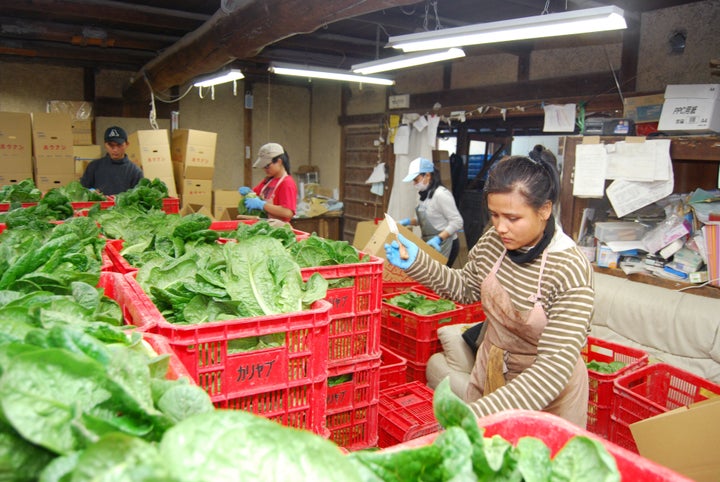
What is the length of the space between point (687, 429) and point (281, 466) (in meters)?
2.00

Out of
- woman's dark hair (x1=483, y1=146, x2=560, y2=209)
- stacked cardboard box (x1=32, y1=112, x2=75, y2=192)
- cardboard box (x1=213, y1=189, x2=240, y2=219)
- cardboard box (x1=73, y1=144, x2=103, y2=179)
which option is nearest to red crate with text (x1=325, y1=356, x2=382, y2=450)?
woman's dark hair (x1=483, y1=146, x2=560, y2=209)

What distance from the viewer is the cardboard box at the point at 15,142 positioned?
6996 millimetres

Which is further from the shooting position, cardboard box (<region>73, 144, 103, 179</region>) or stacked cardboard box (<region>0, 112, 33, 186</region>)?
cardboard box (<region>73, 144, 103, 179</region>)

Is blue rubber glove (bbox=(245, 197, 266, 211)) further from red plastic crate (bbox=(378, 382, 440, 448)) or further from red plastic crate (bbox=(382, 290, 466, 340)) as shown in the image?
red plastic crate (bbox=(378, 382, 440, 448))

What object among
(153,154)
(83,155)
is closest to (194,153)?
(153,154)

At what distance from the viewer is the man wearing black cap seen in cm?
596

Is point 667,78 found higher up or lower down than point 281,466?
higher up

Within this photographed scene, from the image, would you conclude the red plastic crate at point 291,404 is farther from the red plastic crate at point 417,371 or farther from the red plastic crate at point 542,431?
the red plastic crate at point 417,371

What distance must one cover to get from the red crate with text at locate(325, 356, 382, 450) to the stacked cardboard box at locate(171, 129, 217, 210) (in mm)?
6269

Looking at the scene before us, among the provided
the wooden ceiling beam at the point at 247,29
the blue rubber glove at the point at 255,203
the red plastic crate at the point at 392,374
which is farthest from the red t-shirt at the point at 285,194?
the red plastic crate at the point at 392,374

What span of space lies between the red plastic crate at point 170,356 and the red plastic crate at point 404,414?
162 centimetres

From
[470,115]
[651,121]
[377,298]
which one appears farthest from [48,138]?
[651,121]

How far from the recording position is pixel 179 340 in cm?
154

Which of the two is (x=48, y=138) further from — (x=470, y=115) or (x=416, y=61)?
(x=470, y=115)
